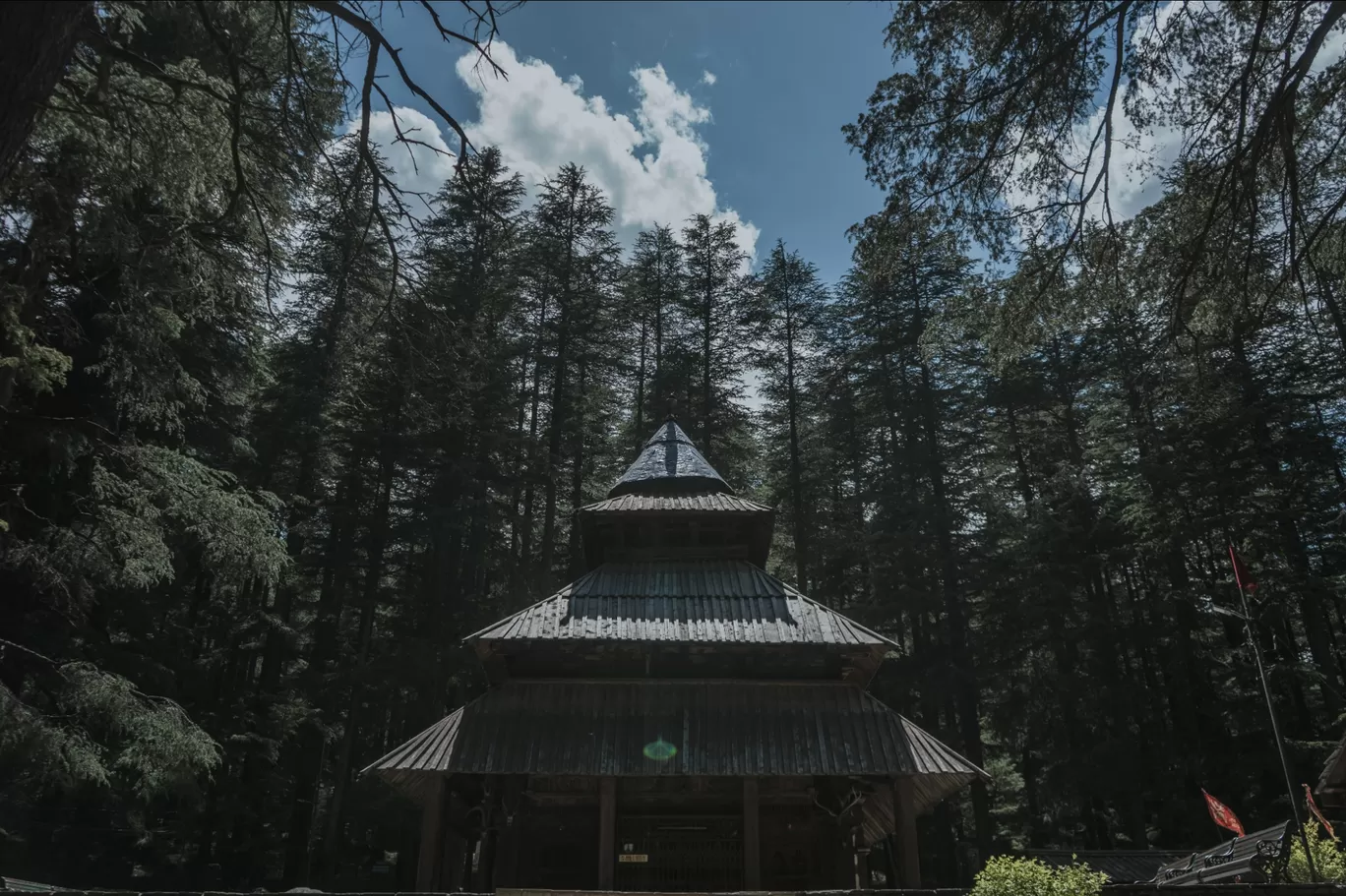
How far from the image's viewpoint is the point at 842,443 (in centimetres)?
3309

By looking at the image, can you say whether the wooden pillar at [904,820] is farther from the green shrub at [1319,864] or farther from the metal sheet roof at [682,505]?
the metal sheet roof at [682,505]

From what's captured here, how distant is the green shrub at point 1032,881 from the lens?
254 inches

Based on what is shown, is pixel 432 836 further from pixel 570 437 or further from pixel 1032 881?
pixel 570 437

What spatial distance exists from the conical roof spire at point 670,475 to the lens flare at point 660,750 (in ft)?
21.0

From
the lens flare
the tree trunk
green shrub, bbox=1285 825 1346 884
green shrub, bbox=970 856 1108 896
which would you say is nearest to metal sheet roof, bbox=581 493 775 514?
the lens flare

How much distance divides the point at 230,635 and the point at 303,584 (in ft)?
8.91

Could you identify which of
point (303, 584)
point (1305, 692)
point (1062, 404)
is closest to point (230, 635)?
point (303, 584)

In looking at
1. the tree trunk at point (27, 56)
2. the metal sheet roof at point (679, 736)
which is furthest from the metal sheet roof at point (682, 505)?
the tree trunk at point (27, 56)

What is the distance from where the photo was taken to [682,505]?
16016 millimetres

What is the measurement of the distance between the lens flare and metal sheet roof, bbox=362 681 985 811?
0.11 feet

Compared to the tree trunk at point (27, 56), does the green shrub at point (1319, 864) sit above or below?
below

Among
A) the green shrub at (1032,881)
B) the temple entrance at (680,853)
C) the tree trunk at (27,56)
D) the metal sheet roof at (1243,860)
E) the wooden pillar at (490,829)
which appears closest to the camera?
the tree trunk at (27,56)

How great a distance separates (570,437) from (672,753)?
19638 millimetres

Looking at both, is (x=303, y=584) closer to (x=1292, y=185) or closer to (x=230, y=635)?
(x=230, y=635)
